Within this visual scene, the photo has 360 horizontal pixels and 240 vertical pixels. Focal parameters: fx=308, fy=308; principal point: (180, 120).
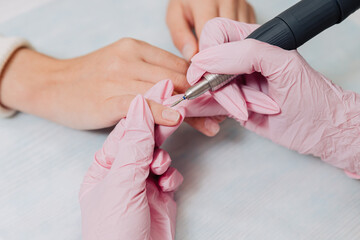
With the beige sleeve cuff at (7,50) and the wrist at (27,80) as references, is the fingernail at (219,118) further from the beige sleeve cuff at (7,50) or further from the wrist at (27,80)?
the beige sleeve cuff at (7,50)

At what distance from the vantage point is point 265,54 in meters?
0.71

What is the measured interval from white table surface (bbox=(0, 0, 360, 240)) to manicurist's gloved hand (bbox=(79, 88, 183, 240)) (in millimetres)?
84

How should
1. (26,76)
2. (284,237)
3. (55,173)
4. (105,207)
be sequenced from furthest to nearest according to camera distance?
(26,76), (55,173), (284,237), (105,207)

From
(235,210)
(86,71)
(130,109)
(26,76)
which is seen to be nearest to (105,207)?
(130,109)

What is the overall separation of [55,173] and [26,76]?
355mm

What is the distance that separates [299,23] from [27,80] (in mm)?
853

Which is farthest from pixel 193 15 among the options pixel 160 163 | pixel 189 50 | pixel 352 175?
pixel 352 175

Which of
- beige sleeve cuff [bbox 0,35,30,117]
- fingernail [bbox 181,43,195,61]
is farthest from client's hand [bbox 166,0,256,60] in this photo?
beige sleeve cuff [bbox 0,35,30,117]

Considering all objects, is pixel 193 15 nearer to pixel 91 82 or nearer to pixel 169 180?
pixel 91 82

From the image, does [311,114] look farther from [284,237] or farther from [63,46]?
[63,46]

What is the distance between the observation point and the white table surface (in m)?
0.83

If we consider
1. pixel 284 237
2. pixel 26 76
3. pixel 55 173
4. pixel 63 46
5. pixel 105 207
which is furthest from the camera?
pixel 63 46

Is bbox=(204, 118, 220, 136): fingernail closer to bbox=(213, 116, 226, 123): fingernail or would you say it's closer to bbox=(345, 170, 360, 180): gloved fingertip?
bbox=(213, 116, 226, 123): fingernail

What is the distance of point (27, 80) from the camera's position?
Answer: 103 centimetres
